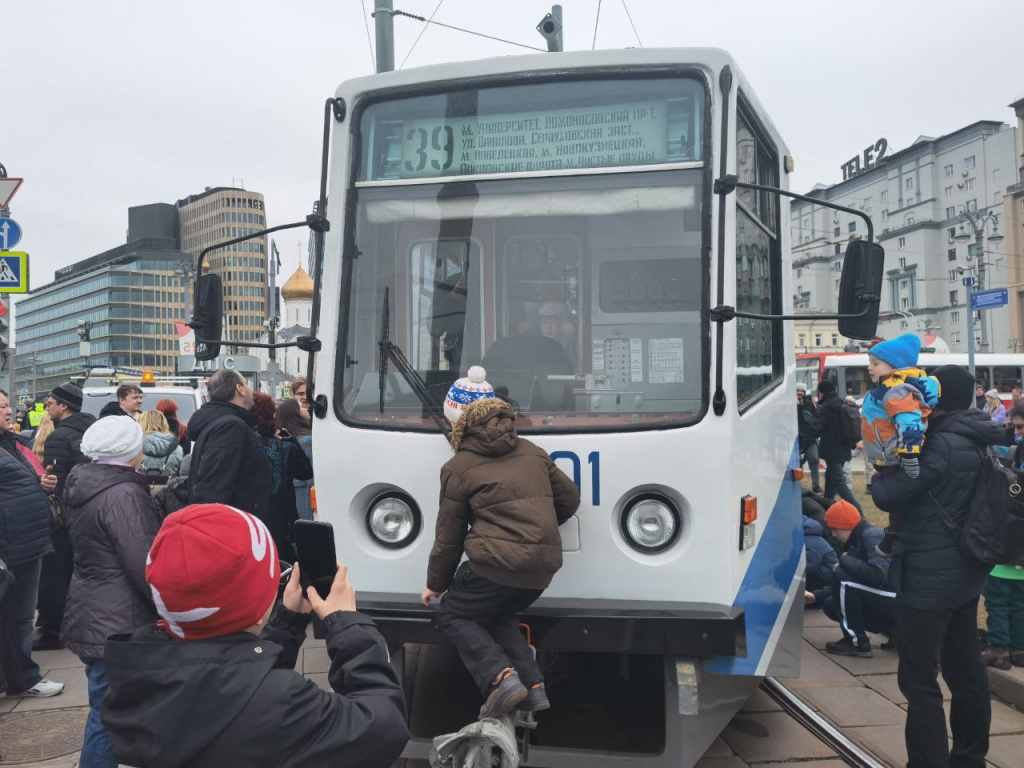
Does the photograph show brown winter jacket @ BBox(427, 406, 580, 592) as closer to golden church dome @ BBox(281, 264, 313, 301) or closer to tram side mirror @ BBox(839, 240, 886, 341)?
tram side mirror @ BBox(839, 240, 886, 341)

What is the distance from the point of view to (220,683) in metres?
1.91

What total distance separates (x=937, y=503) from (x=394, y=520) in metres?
2.26

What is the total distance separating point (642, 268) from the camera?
4004mm

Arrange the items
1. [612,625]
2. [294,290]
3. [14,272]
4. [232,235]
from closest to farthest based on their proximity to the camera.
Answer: [612,625] → [14,272] → [294,290] → [232,235]

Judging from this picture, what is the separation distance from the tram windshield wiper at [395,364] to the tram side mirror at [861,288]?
1.69 m

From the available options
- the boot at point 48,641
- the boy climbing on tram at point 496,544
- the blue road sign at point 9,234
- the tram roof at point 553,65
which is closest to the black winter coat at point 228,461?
the boy climbing on tram at point 496,544

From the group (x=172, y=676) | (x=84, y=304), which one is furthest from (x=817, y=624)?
(x=84, y=304)

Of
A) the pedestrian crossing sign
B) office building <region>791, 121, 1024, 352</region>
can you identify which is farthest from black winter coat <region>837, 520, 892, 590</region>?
office building <region>791, 121, 1024, 352</region>

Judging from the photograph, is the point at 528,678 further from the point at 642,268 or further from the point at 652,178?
the point at 652,178

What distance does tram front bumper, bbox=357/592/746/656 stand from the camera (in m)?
3.52

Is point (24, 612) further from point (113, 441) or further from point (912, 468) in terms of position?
point (912, 468)

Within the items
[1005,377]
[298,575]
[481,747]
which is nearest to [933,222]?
[1005,377]

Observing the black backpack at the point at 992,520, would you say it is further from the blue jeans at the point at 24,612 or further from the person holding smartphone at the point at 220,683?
the blue jeans at the point at 24,612

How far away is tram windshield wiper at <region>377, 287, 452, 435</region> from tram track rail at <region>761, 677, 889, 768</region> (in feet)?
8.10
